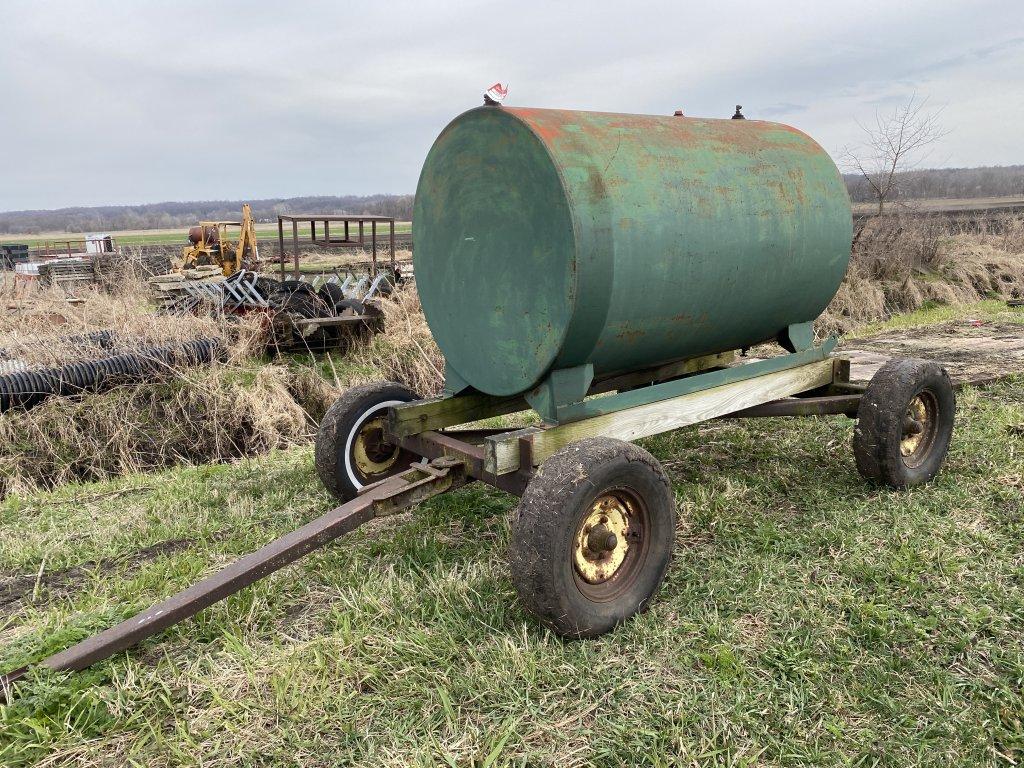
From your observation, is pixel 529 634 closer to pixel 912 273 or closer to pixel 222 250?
pixel 912 273

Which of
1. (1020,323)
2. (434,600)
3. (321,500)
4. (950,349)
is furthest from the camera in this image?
(1020,323)

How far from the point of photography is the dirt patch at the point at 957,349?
22.7 feet

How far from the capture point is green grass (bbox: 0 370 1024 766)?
2.28 meters

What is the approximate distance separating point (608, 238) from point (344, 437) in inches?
71.1

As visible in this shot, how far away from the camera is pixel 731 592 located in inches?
121

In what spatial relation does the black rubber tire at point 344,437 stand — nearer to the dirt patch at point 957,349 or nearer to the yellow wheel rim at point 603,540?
the yellow wheel rim at point 603,540

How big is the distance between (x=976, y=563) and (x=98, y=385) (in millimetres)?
7029

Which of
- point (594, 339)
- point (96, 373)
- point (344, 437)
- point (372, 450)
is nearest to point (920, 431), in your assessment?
point (594, 339)

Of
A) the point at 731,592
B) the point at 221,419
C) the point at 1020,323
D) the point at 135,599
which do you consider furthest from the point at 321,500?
the point at 1020,323

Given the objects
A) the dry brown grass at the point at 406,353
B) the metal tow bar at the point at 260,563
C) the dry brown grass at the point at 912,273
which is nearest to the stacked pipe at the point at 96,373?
the dry brown grass at the point at 406,353

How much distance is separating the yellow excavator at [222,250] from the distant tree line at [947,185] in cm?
1736

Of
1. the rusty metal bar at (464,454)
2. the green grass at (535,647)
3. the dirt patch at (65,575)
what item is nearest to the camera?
the green grass at (535,647)

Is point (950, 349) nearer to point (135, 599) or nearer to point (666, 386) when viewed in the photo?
point (666, 386)

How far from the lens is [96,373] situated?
6797 millimetres
